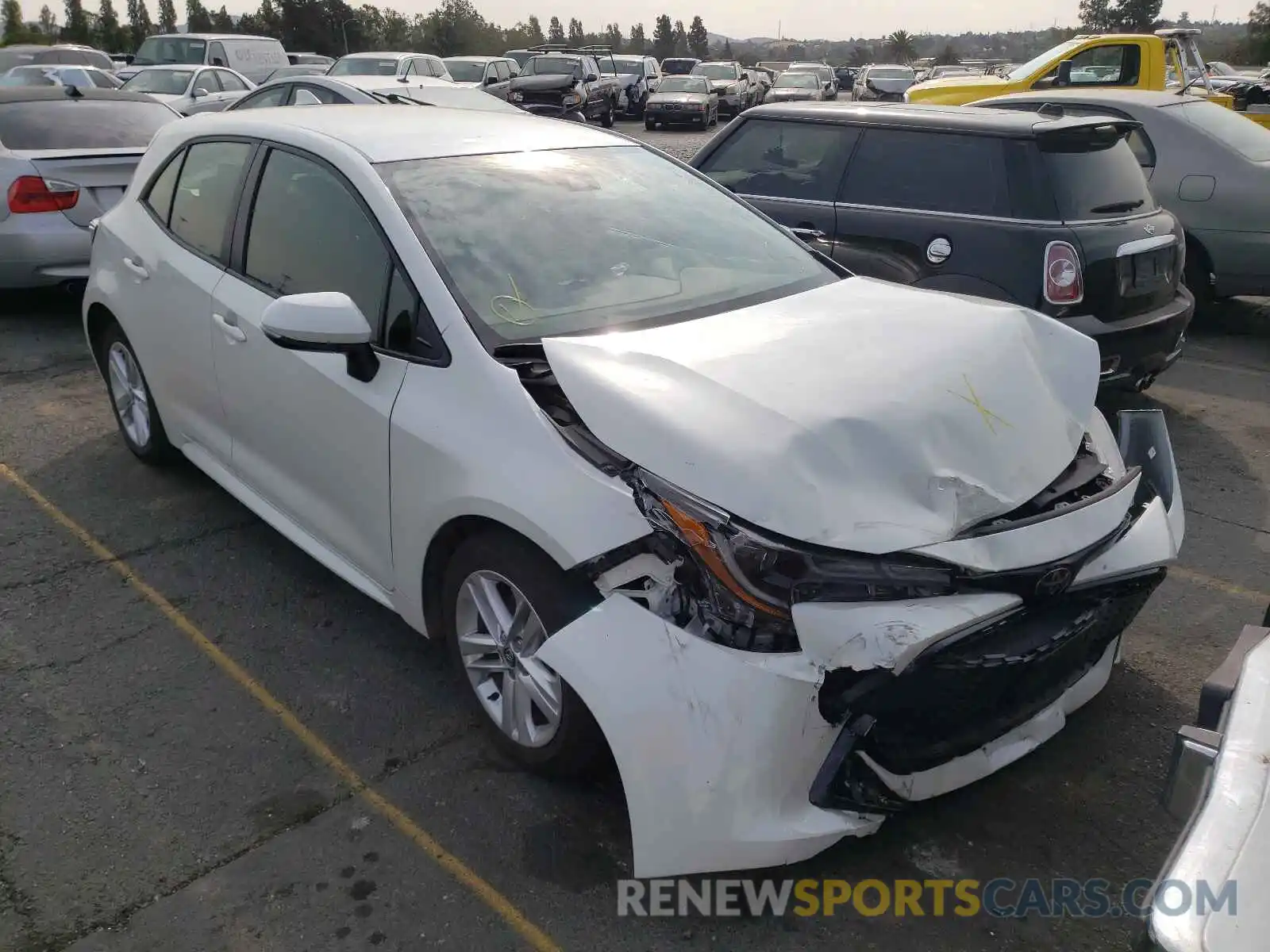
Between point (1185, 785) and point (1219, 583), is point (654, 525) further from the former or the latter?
point (1219, 583)

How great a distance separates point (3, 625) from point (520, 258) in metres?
2.34

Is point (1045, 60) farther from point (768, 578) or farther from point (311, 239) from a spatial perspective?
point (768, 578)

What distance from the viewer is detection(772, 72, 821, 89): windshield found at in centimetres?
3359

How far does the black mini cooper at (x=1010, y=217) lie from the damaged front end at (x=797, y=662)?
3.02m

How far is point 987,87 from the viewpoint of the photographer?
1100cm

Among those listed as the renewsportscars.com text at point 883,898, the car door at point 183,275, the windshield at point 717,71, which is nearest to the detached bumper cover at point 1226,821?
the renewsportscars.com text at point 883,898

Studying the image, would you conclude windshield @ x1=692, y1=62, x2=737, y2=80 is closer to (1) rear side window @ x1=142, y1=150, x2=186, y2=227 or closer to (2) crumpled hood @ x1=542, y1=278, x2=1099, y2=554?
(1) rear side window @ x1=142, y1=150, x2=186, y2=227

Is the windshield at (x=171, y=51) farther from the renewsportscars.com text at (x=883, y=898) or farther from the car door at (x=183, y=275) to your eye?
the renewsportscars.com text at (x=883, y=898)

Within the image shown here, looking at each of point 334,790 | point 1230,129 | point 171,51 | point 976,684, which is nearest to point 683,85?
point 171,51

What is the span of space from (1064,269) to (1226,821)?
4.12 metres

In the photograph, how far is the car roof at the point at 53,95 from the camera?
25.4ft

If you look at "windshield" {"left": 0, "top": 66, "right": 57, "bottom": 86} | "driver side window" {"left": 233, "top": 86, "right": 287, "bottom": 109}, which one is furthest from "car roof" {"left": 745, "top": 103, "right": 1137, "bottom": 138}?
"windshield" {"left": 0, "top": 66, "right": 57, "bottom": 86}

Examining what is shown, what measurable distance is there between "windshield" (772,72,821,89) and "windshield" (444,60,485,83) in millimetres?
12890

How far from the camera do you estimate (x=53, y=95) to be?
7.93 metres
